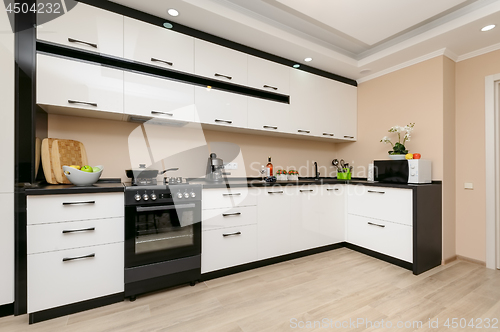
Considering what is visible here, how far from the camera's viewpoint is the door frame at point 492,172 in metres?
2.65

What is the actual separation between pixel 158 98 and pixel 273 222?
1.77 m

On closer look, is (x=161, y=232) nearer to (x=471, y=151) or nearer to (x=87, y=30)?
(x=87, y=30)

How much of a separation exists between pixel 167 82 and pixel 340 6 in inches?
70.2

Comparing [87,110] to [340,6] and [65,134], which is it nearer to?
[65,134]

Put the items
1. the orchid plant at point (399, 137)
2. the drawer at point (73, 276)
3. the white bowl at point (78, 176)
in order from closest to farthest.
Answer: the drawer at point (73, 276) < the white bowl at point (78, 176) < the orchid plant at point (399, 137)

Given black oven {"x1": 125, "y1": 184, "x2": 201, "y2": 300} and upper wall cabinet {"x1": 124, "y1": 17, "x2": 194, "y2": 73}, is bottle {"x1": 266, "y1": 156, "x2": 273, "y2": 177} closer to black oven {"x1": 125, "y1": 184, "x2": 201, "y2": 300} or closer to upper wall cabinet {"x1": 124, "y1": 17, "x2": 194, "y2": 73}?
black oven {"x1": 125, "y1": 184, "x2": 201, "y2": 300}

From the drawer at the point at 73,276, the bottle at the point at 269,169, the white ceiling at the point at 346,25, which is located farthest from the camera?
the bottle at the point at 269,169

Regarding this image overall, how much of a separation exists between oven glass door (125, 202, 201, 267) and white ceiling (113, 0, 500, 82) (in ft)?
5.82

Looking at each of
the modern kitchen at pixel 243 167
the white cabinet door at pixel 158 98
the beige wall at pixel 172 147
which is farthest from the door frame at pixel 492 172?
the white cabinet door at pixel 158 98

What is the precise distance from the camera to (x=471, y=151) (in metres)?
2.82

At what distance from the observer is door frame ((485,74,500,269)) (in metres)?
2.65

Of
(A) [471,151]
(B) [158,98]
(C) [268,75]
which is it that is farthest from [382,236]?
(B) [158,98]

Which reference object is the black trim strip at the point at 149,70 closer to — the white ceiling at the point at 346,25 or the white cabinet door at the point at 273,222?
the white ceiling at the point at 346,25

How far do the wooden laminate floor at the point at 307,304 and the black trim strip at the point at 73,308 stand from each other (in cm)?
4
